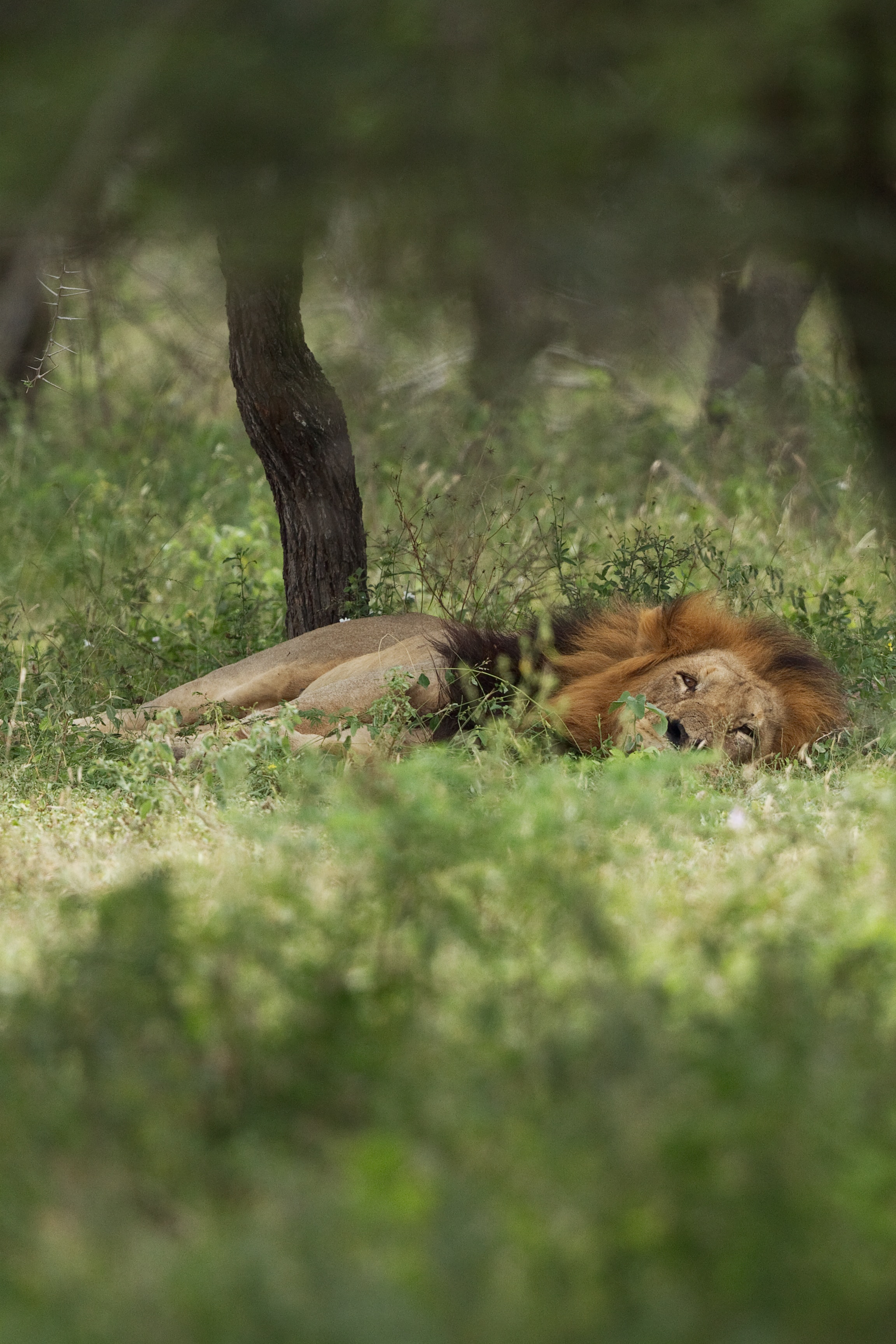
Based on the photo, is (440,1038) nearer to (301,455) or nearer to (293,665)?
(293,665)

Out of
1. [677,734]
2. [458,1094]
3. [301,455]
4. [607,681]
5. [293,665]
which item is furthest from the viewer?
[301,455]

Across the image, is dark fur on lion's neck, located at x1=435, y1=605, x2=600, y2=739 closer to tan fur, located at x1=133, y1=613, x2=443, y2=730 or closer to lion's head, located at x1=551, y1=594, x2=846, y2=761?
lion's head, located at x1=551, y1=594, x2=846, y2=761

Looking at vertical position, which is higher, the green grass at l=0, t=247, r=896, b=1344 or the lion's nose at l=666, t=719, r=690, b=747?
the green grass at l=0, t=247, r=896, b=1344

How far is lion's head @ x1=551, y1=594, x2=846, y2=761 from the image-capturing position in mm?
5391

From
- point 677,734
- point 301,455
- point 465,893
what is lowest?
point 677,734

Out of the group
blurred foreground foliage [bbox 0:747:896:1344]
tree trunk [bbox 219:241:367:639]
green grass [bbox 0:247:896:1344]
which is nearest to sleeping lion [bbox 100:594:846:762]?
green grass [bbox 0:247:896:1344]

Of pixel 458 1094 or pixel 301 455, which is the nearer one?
pixel 458 1094

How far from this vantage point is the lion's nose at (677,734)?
5297 mm

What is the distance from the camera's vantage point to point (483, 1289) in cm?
159

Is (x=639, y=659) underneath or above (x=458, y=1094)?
above

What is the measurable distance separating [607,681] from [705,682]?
41cm

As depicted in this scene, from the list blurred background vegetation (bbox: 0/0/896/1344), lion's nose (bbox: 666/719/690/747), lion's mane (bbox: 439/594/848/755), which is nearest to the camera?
blurred background vegetation (bbox: 0/0/896/1344)

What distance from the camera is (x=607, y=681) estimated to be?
18.7 ft

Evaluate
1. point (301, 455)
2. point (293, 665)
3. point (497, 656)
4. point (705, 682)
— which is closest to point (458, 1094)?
point (705, 682)
